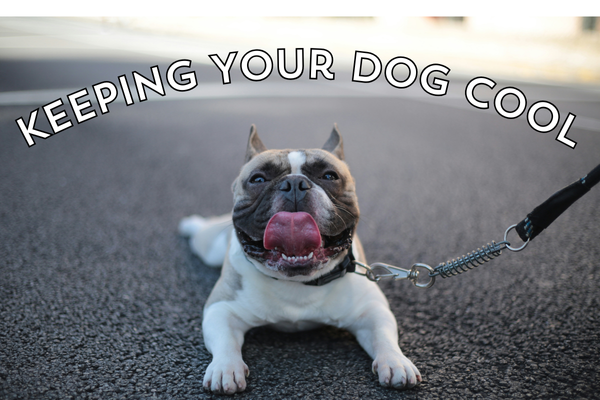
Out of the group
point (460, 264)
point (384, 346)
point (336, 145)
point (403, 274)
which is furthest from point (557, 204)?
point (336, 145)

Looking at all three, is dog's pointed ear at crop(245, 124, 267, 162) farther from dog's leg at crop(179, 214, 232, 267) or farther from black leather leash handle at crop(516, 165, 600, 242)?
black leather leash handle at crop(516, 165, 600, 242)

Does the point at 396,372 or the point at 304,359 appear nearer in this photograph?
the point at 396,372

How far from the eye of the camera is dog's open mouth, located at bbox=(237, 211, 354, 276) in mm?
2211

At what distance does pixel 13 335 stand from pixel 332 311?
1.60m

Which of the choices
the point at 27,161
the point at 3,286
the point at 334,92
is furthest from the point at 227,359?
the point at 334,92

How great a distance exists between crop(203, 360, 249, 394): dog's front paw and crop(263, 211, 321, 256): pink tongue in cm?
55

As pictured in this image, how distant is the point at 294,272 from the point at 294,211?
10.9 inches

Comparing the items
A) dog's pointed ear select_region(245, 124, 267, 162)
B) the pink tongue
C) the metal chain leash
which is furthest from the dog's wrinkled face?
the metal chain leash

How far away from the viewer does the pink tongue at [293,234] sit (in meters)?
2.21

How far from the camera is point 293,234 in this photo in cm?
221

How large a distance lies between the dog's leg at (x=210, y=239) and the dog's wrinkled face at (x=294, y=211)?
0.73 meters

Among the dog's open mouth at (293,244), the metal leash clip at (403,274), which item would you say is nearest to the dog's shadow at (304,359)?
the metal leash clip at (403,274)

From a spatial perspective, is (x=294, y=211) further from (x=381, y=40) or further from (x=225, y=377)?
(x=381, y=40)

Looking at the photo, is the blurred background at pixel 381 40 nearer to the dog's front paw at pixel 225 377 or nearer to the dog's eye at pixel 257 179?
the dog's eye at pixel 257 179
